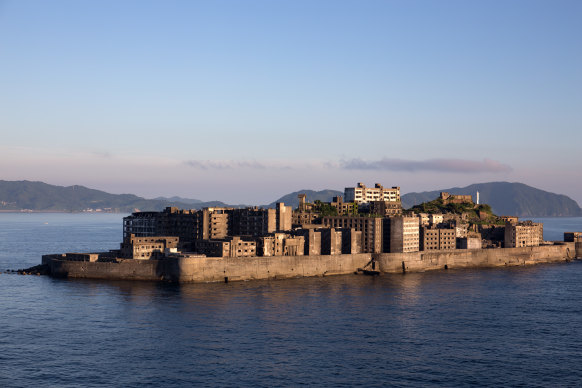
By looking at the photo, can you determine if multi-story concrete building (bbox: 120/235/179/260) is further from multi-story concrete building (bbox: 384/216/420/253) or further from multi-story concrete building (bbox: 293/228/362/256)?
multi-story concrete building (bbox: 384/216/420/253)

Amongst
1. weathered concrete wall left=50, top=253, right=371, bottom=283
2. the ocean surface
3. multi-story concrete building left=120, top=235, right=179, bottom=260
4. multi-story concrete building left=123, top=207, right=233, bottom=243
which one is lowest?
the ocean surface

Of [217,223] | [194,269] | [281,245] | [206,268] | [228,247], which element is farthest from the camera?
[217,223]

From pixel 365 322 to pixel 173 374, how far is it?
4074cm

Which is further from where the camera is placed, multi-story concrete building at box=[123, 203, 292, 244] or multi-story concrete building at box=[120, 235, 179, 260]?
multi-story concrete building at box=[123, 203, 292, 244]

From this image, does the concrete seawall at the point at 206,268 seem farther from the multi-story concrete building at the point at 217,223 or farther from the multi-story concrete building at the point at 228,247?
the multi-story concrete building at the point at 217,223

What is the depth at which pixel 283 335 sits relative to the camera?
93438 millimetres

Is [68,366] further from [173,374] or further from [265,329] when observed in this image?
[265,329]

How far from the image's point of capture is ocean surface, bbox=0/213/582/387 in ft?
243

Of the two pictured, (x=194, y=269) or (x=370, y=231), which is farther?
(x=370, y=231)

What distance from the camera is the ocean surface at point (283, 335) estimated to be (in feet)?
243

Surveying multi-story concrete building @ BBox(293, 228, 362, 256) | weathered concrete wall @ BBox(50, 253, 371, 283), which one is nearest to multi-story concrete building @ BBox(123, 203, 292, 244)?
multi-story concrete building @ BBox(293, 228, 362, 256)

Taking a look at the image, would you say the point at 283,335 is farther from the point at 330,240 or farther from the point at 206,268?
the point at 330,240

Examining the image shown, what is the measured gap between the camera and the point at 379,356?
3273 inches

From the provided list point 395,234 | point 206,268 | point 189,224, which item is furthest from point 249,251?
point 395,234
